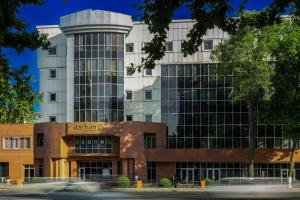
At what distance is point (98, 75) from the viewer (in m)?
70.9

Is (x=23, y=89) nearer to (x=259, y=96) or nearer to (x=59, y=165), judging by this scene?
(x=259, y=96)

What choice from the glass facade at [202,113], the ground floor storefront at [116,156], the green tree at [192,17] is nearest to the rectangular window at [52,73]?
the ground floor storefront at [116,156]

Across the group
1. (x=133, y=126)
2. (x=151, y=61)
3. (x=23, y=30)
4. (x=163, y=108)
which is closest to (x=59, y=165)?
(x=133, y=126)

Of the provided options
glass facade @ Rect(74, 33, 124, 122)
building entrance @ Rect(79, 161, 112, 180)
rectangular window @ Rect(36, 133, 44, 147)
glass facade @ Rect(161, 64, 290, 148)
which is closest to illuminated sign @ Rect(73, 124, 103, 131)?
glass facade @ Rect(74, 33, 124, 122)

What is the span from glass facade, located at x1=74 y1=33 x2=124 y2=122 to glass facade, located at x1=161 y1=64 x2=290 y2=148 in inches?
210

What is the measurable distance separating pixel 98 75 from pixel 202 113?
11.9 meters

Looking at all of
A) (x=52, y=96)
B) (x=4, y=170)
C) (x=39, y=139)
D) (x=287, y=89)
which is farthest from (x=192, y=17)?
(x=52, y=96)

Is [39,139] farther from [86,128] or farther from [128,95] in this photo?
[128,95]

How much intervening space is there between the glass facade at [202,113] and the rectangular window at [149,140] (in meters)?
2.47

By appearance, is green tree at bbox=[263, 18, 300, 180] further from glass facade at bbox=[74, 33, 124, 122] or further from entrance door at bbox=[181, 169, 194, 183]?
glass facade at bbox=[74, 33, 124, 122]

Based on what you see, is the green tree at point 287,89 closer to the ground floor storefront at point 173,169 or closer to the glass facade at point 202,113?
the ground floor storefront at point 173,169

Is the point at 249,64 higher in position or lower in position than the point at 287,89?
higher

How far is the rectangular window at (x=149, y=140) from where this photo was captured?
68.9 metres

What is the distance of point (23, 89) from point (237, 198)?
13095 mm
